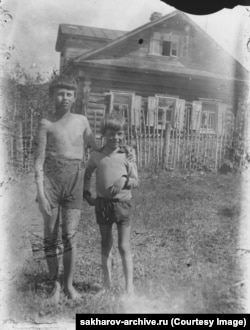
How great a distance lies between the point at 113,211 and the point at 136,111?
3.08 feet

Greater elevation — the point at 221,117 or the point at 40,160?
the point at 221,117

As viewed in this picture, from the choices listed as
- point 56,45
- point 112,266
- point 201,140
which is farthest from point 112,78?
point 112,266

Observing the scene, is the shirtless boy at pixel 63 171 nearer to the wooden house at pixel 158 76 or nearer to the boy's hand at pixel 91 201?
the boy's hand at pixel 91 201

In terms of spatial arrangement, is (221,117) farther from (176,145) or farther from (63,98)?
(63,98)

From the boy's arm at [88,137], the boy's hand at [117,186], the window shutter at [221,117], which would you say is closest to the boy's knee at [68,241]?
the boy's hand at [117,186]

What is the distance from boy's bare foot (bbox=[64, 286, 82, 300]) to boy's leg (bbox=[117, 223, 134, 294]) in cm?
31

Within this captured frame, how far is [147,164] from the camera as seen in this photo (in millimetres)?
2809

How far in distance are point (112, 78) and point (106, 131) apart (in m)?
0.61

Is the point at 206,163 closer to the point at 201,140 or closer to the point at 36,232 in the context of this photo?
the point at 201,140

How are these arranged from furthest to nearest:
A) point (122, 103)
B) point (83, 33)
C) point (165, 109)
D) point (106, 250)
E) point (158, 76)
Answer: point (165, 109), point (158, 76), point (122, 103), point (83, 33), point (106, 250)

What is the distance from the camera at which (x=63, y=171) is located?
2.19 metres

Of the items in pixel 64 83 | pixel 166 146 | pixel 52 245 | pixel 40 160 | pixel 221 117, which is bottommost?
pixel 52 245

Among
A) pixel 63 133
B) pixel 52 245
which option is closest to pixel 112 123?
pixel 63 133

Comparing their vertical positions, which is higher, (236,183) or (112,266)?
(236,183)
